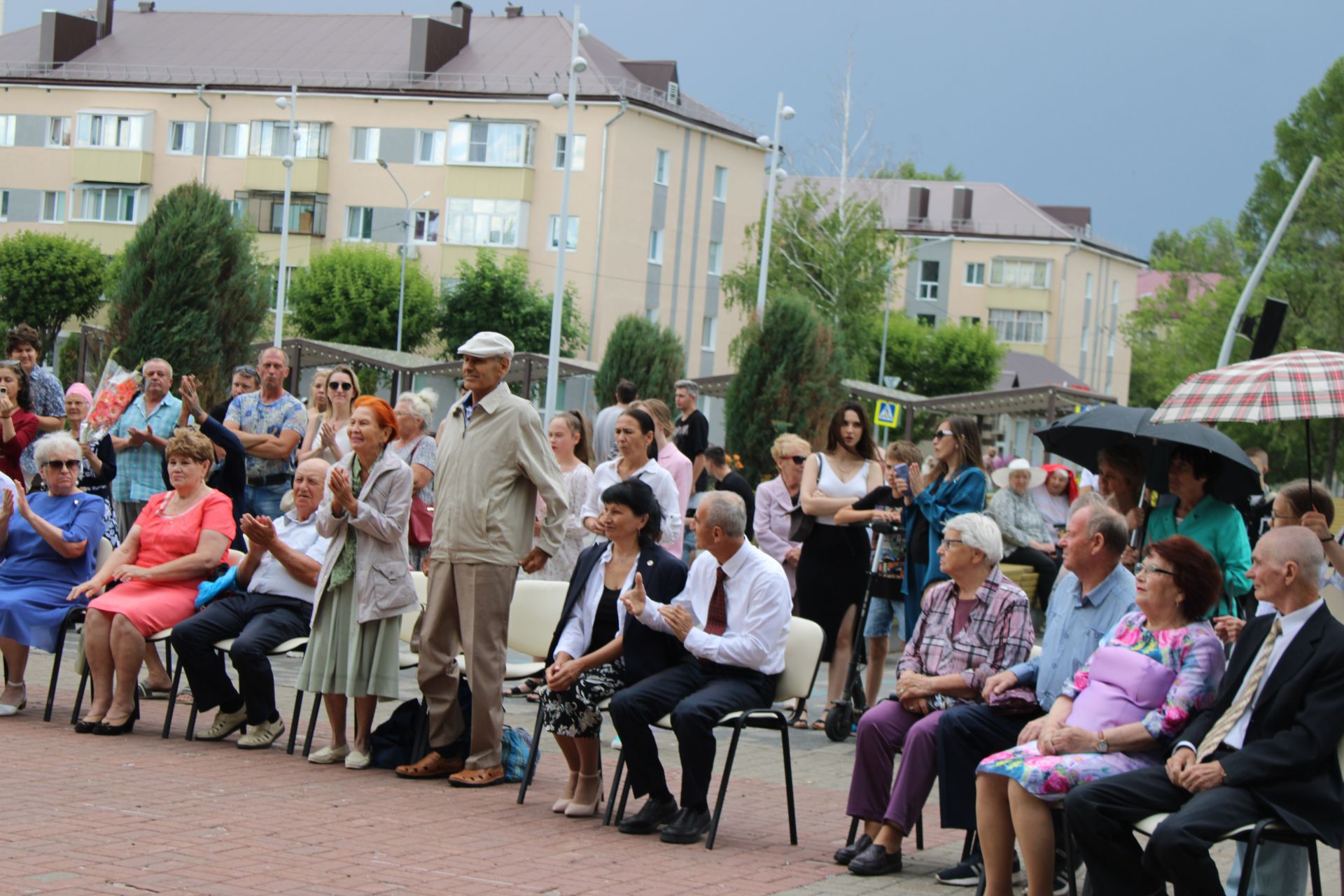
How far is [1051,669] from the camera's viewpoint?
659 cm

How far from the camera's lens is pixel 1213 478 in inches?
289

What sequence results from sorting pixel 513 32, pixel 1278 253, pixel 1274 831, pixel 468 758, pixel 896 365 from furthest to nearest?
pixel 896 365 < pixel 513 32 < pixel 1278 253 < pixel 468 758 < pixel 1274 831

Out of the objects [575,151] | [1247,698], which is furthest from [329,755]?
[575,151]

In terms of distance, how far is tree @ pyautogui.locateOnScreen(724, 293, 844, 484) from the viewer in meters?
23.6

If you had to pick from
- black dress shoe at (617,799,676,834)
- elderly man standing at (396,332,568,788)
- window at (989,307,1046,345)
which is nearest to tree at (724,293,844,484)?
elderly man standing at (396,332,568,788)

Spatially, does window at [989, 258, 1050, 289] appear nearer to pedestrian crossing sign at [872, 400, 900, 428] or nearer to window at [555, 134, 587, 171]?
window at [555, 134, 587, 171]

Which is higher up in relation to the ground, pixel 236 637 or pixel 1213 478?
pixel 1213 478

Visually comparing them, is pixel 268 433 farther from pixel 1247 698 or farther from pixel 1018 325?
pixel 1018 325

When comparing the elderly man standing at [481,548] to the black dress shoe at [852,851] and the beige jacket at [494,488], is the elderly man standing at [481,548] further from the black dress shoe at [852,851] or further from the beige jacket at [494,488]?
the black dress shoe at [852,851]

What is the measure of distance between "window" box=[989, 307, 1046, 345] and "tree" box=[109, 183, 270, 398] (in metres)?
62.3

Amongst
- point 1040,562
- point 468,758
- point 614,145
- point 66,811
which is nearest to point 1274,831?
point 468,758

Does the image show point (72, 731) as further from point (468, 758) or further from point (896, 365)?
point (896, 365)

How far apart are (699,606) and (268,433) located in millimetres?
5553

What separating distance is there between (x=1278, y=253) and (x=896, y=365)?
2609cm
